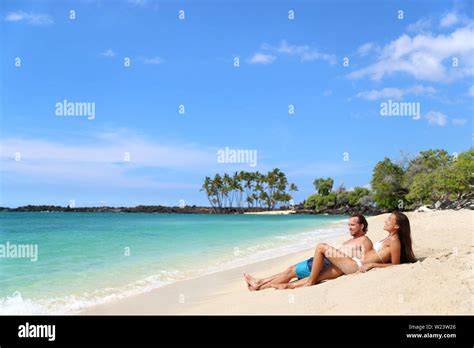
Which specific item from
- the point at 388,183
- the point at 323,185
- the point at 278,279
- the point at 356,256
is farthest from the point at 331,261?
the point at 323,185

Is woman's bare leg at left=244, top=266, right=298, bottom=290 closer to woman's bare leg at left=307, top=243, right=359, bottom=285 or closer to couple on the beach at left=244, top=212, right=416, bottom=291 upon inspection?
couple on the beach at left=244, top=212, right=416, bottom=291

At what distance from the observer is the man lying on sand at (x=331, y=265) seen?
7.17 metres

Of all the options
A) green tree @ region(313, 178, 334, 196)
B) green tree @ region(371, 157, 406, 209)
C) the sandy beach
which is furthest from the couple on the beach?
green tree @ region(313, 178, 334, 196)

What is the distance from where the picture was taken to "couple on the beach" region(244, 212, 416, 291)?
7.03 m

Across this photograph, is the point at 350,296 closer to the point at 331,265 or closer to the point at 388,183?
the point at 331,265

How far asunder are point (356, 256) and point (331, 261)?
0.48 metres

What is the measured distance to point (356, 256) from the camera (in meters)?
7.27

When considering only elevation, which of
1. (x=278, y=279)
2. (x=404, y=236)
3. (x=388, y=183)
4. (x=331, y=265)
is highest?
(x=388, y=183)

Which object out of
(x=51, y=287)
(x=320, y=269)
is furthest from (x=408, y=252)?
(x=51, y=287)

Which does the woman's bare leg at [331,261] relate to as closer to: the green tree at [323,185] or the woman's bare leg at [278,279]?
the woman's bare leg at [278,279]

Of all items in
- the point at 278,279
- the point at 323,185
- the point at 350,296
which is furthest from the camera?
the point at 323,185

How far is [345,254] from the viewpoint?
7242 mm

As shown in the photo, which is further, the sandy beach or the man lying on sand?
the man lying on sand
